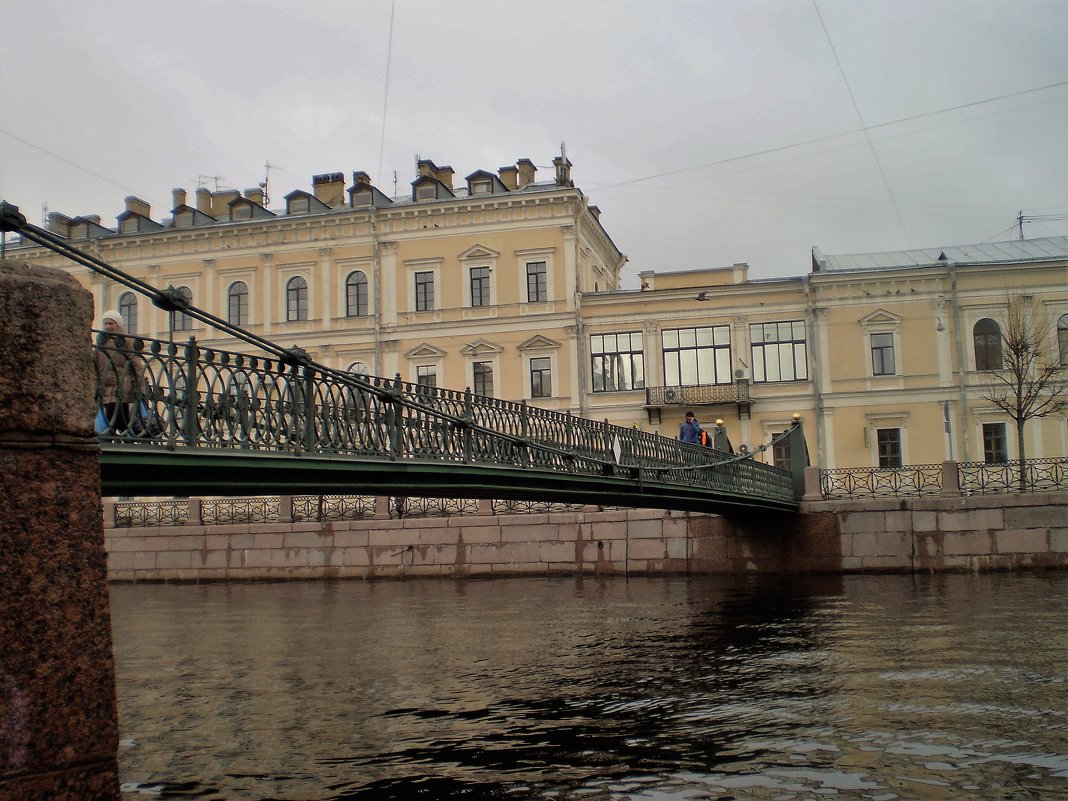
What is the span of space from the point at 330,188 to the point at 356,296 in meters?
4.61

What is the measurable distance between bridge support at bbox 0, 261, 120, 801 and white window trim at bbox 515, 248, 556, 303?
2796 cm

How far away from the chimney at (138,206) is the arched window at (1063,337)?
88.4 ft

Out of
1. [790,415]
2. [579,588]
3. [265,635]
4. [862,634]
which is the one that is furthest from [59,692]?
[790,415]

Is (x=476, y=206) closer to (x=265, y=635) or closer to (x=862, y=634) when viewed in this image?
(x=265, y=635)

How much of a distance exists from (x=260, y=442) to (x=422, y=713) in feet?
7.05

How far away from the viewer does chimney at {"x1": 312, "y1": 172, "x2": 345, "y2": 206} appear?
3472cm

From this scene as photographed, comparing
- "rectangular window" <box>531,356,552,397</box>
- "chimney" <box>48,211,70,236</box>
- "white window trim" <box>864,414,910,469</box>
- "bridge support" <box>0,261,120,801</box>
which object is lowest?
"bridge support" <box>0,261,120,801</box>

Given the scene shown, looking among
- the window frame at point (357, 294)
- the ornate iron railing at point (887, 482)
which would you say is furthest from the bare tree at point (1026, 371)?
the window frame at point (357, 294)

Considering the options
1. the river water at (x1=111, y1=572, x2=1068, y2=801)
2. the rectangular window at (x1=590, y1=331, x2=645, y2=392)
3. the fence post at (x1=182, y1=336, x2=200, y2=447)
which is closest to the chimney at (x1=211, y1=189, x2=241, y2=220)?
the rectangular window at (x1=590, y1=331, x2=645, y2=392)

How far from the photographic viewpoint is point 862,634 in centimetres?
1115

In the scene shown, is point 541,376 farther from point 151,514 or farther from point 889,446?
point 151,514

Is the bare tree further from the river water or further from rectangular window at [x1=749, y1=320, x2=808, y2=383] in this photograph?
the river water

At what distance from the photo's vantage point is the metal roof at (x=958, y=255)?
30.4 meters

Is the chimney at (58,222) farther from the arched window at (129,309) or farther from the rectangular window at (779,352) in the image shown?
the rectangular window at (779,352)
